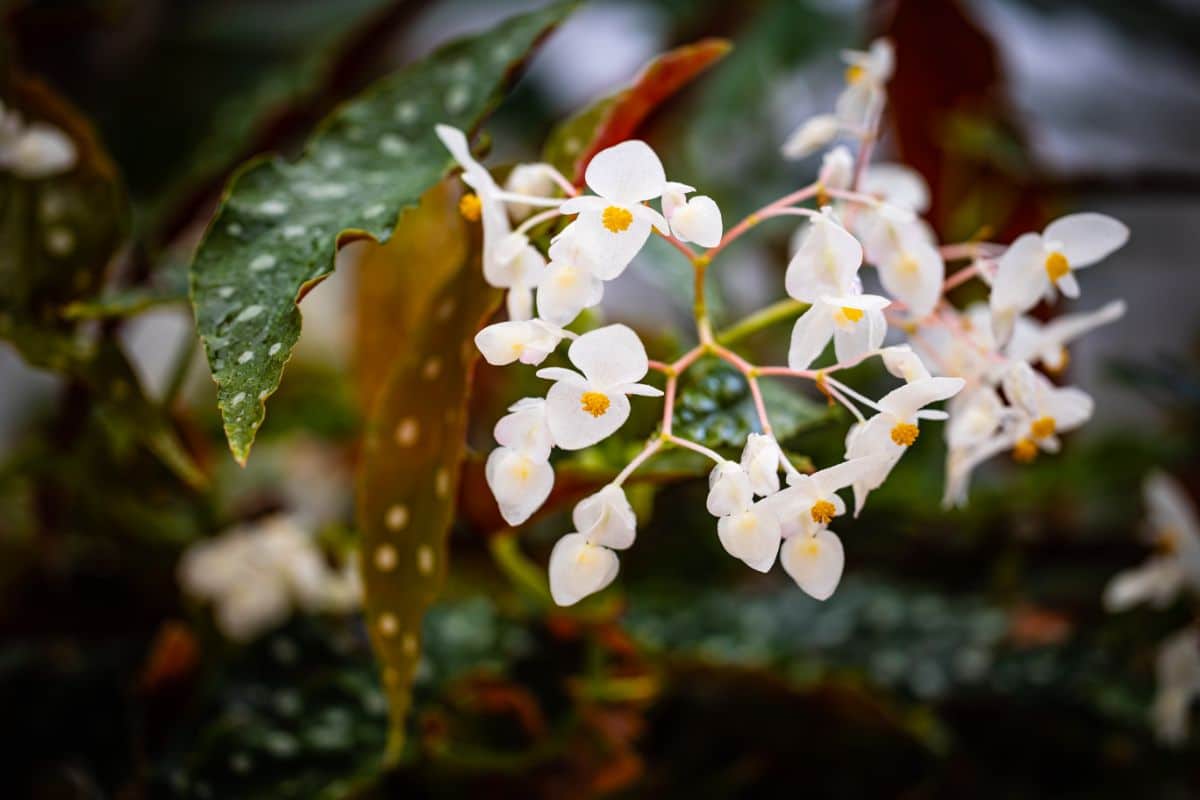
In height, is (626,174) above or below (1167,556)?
above

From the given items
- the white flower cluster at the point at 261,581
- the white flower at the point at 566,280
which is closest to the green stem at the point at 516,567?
the white flower cluster at the point at 261,581

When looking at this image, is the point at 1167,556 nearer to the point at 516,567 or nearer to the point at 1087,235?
the point at 1087,235

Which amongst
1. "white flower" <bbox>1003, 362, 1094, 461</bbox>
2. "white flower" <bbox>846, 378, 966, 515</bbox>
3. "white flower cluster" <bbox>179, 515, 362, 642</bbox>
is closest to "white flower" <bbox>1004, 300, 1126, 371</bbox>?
"white flower" <bbox>1003, 362, 1094, 461</bbox>

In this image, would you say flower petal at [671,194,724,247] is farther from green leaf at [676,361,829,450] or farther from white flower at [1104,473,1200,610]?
white flower at [1104,473,1200,610]

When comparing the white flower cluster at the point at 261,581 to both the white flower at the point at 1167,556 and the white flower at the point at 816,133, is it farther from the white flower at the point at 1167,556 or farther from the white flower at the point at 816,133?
the white flower at the point at 1167,556

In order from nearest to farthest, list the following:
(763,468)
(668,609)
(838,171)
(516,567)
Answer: (763,468) < (838,171) < (516,567) < (668,609)

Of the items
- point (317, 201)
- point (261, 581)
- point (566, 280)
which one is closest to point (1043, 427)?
point (566, 280)
